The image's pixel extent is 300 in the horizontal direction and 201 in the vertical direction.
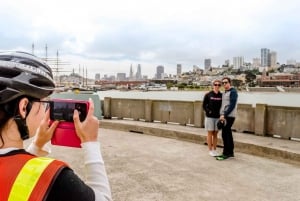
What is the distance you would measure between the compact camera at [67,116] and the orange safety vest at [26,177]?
37 centimetres

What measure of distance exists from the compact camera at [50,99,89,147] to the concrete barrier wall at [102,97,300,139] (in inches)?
369

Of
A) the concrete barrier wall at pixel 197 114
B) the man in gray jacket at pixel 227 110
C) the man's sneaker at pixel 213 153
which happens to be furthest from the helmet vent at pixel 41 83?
the concrete barrier wall at pixel 197 114

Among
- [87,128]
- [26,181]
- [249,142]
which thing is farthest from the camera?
[249,142]

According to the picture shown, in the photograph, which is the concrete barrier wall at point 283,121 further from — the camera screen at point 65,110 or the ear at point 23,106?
the ear at point 23,106

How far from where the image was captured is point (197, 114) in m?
12.8

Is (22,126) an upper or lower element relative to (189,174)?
upper

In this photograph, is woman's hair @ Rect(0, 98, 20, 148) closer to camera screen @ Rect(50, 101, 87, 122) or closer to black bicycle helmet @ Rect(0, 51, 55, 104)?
black bicycle helmet @ Rect(0, 51, 55, 104)

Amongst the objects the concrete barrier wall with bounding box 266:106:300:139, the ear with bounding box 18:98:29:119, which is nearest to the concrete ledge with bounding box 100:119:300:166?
the concrete barrier wall with bounding box 266:106:300:139

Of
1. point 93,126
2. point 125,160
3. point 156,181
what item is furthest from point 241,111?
point 93,126

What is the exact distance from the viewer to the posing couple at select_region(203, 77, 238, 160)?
319 inches

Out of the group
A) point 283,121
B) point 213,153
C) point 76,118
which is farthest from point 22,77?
point 283,121

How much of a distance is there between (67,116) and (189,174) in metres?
5.73

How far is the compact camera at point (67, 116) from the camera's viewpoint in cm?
146

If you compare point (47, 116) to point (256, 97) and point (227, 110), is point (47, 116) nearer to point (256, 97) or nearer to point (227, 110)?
point (227, 110)
